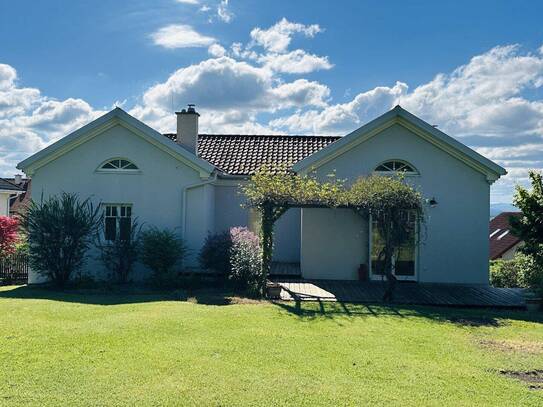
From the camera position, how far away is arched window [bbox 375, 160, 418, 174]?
17.9 meters

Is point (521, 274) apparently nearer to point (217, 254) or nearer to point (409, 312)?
point (409, 312)

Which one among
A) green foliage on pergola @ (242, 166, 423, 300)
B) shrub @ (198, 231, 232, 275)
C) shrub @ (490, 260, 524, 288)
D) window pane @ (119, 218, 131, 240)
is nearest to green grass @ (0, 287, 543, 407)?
green foliage on pergola @ (242, 166, 423, 300)

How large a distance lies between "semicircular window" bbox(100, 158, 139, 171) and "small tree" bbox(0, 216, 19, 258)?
442 cm

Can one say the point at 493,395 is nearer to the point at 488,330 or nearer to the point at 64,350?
the point at 488,330

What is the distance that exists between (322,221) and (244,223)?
433cm

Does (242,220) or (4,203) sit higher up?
(4,203)

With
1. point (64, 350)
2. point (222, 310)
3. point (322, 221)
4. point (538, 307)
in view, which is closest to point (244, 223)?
point (322, 221)

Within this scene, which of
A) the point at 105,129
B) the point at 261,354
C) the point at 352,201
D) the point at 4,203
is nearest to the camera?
the point at 261,354

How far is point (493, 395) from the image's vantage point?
6.95 metres

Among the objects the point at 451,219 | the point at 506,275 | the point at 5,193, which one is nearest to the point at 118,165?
the point at 451,219

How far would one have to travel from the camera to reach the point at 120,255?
1734cm

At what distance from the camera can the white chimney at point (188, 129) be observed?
66.4 feet

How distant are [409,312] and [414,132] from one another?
7309 millimetres

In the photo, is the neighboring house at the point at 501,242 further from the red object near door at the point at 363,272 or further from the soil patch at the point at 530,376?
the soil patch at the point at 530,376
